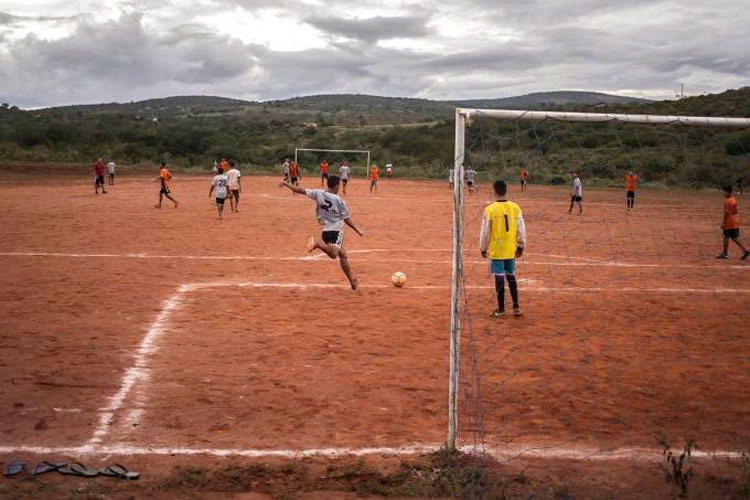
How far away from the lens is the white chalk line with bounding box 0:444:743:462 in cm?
632

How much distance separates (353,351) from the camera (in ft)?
30.9

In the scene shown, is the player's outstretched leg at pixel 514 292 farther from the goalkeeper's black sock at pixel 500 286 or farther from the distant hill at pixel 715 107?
the distant hill at pixel 715 107

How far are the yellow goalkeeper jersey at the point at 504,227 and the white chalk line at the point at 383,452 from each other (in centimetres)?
452

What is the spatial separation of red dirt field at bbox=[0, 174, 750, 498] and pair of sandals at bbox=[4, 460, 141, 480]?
0.98 ft

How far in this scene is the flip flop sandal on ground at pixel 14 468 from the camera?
579 cm

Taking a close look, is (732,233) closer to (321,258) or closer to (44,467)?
(321,258)

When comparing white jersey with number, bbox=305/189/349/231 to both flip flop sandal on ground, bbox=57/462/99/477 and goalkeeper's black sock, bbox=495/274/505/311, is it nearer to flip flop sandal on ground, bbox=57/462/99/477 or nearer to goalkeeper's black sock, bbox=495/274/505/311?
goalkeeper's black sock, bbox=495/274/505/311

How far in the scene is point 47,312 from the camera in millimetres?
11133

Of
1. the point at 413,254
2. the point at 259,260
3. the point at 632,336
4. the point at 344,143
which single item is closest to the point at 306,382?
the point at 632,336

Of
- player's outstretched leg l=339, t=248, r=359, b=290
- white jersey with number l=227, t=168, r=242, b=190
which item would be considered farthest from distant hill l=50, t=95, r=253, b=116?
player's outstretched leg l=339, t=248, r=359, b=290

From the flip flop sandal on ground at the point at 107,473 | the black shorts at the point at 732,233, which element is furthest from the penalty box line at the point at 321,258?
the flip flop sandal on ground at the point at 107,473

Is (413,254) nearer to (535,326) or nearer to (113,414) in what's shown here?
(535,326)

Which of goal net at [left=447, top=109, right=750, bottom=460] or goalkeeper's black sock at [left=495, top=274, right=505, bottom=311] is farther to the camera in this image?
goalkeeper's black sock at [left=495, top=274, right=505, bottom=311]

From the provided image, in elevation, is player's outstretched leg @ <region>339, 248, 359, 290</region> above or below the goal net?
above
